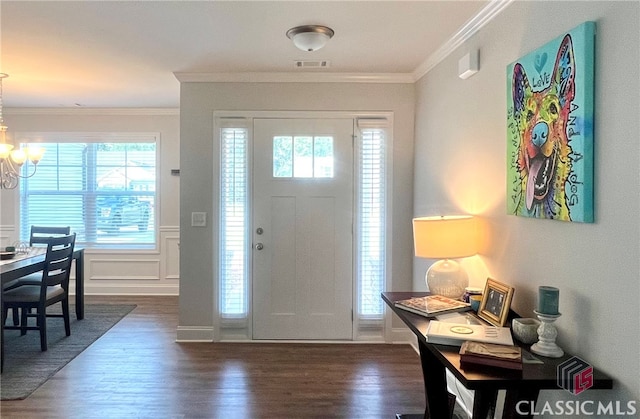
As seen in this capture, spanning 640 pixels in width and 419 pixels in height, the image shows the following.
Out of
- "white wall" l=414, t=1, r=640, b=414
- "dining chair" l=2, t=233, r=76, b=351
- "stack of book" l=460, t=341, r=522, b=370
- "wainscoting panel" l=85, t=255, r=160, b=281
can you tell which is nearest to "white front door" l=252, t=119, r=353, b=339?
"white wall" l=414, t=1, r=640, b=414

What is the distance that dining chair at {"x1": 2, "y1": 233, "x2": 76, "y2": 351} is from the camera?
3517 mm

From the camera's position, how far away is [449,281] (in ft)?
7.80

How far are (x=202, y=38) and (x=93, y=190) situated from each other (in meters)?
3.61

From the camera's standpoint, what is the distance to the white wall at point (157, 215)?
5.43 m

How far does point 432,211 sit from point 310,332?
5.11ft

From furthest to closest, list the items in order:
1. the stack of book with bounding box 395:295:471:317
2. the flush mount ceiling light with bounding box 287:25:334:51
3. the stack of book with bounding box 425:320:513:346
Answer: the flush mount ceiling light with bounding box 287:25:334:51
the stack of book with bounding box 395:295:471:317
the stack of book with bounding box 425:320:513:346

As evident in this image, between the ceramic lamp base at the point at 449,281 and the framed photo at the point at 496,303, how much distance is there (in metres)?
0.30

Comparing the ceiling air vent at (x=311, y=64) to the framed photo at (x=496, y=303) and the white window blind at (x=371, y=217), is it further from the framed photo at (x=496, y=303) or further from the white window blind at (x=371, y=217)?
the framed photo at (x=496, y=303)

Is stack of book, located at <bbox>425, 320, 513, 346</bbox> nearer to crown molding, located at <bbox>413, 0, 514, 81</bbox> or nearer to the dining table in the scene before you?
crown molding, located at <bbox>413, 0, 514, 81</bbox>

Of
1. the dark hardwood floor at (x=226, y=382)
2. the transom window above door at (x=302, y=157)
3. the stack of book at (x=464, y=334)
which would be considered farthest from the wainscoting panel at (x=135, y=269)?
the stack of book at (x=464, y=334)

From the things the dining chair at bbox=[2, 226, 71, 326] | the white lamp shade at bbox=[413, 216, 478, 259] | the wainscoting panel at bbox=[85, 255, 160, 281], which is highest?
the white lamp shade at bbox=[413, 216, 478, 259]

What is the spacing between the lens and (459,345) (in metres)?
1.68

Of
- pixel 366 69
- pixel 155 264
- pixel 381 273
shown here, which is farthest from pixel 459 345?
pixel 155 264

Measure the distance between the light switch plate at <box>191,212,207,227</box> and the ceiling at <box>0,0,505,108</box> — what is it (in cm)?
123
